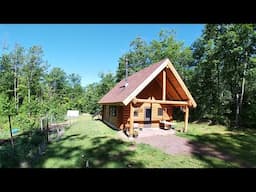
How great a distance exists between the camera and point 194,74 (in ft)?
73.4

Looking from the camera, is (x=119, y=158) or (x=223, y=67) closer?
(x=119, y=158)

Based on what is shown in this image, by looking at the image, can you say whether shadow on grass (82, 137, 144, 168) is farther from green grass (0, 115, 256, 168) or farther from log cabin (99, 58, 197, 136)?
log cabin (99, 58, 197, 136)

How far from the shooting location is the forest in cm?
1565

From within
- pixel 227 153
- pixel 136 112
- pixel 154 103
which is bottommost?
pixel 227 153

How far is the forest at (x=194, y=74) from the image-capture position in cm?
1565

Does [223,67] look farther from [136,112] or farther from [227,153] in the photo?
[227,153]

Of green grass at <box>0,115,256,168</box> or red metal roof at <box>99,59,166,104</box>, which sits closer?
green grass at <box>0,115,256,168</box>

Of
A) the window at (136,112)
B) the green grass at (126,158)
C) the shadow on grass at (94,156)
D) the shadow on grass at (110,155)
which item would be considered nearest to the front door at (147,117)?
the window at (136,112)

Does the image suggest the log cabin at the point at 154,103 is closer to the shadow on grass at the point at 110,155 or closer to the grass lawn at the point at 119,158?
the shadow on grass at the point at 110,155

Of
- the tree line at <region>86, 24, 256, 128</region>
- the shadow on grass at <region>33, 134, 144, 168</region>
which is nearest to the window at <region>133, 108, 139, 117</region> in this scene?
the shadow on grass at <region>33, 134, 144, 168</region>

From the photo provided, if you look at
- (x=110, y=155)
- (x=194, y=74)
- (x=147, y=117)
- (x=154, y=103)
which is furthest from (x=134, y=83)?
(x=194, y=74)

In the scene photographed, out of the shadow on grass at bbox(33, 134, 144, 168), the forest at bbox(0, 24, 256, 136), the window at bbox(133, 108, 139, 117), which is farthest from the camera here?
the forest at bbox(0, 24, 256, 136)

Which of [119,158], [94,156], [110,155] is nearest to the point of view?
[119,158]
